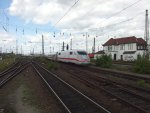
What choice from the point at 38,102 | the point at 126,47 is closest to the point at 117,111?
the point at 38,102

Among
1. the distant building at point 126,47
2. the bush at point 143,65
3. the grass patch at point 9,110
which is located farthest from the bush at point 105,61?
the grass patch at point 9,110

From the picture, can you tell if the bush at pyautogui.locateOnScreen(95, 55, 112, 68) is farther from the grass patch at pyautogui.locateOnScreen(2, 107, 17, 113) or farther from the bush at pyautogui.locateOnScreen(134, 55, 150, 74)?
the grass patch at pyautogui.locateOnScreen(2, 107, 17, 113)

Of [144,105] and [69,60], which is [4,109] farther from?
[69,60]

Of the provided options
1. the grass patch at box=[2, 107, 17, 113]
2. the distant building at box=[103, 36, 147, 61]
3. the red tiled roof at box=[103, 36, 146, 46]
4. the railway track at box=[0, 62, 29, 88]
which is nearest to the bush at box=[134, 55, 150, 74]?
the railway track at box=[0, 62, 29, 88]

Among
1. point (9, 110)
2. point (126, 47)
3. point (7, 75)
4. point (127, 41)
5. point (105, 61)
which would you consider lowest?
point (7, 75)

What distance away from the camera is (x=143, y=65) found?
33.2 metres

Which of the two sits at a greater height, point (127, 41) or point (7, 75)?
point (127, 41)

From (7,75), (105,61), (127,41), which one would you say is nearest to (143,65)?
(105,61)

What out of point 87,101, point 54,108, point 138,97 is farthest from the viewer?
point 138,97

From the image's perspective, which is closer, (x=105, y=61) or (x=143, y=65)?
Result: (x=143, y=65)

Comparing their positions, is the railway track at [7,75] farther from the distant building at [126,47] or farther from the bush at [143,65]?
the distant building at [126,47]

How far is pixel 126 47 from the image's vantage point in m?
87.7

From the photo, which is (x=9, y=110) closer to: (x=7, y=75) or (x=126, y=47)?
(x=7, y=75)

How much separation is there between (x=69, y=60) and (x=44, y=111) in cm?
3983
